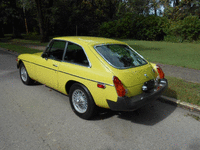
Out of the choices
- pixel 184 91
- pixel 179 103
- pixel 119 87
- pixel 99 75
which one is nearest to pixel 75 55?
pixel 99 75


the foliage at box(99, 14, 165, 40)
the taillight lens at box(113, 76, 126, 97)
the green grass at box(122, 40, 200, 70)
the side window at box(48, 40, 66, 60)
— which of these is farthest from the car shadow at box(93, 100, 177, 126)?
the foliage at box(99, 14, 165, 40)

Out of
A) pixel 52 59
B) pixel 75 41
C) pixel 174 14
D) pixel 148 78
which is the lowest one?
pixel 148 78

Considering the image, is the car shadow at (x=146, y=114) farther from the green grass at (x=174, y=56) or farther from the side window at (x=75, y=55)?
the green grass at (x=174, y=56)

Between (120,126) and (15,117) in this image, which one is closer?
(120,126)

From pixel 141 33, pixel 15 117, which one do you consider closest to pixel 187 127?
pixel 15 117

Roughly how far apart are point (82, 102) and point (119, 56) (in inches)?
49.9

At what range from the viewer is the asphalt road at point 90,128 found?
301 cm

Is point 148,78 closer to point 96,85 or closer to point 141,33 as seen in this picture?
point 96,85

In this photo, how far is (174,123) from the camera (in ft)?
12.2

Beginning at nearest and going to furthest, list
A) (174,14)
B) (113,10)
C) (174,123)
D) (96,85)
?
(96,85) < (174,123) < (174,14) < (113,10)

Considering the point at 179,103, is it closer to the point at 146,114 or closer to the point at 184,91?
the point at 184,91

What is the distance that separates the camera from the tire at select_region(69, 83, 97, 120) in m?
3.60

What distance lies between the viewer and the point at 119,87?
3238 mm

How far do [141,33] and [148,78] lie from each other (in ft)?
83.8
